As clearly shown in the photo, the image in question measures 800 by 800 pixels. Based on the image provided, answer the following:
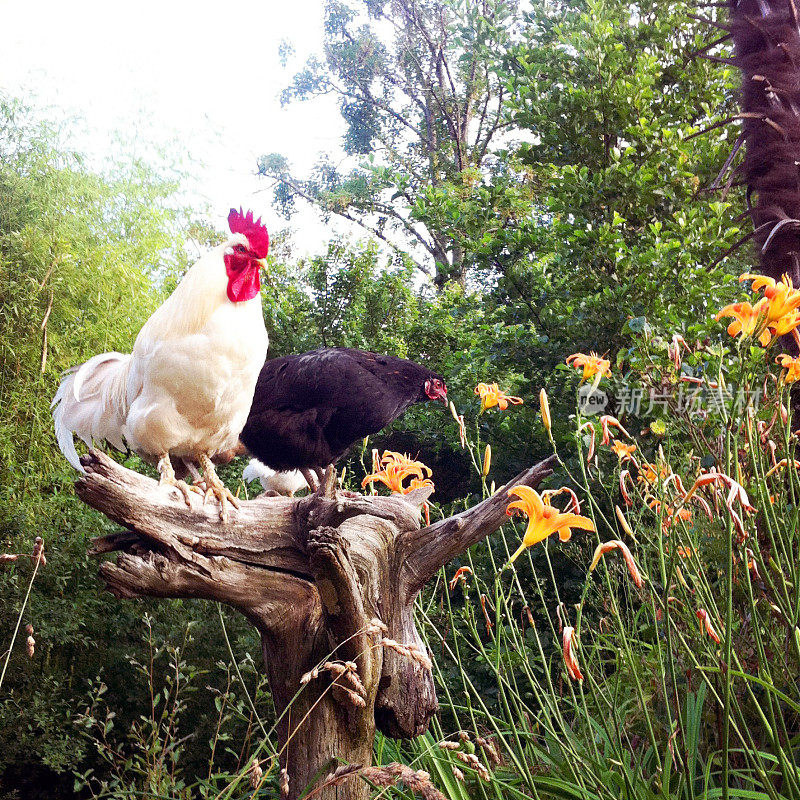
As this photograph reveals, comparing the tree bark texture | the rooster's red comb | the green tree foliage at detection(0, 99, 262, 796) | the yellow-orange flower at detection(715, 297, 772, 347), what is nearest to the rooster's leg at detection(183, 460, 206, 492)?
the rooster's red comb

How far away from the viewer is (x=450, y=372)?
3.90 meters

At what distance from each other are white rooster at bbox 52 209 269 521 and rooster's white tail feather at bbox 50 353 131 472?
0.37ft

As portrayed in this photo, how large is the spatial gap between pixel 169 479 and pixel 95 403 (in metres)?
0.56

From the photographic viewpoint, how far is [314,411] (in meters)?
2.72

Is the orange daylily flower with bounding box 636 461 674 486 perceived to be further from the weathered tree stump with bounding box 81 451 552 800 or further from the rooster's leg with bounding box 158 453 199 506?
the rooster's leg with bounding box 158 453 199 506

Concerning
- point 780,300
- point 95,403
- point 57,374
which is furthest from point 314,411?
point 780,300

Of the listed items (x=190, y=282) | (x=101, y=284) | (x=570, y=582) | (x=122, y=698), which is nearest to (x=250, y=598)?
(x=190, y=282)

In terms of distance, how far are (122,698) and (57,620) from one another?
1.44ft

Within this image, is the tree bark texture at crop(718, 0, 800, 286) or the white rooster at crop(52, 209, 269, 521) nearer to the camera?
the white rooster at crop(52, 209, 269, 521)

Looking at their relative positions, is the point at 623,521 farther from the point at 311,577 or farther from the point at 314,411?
the point at 314,411

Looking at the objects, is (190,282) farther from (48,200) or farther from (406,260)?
(48,200)

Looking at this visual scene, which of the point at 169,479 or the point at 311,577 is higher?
the point at 169,479

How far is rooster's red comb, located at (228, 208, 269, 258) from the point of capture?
1835 mm

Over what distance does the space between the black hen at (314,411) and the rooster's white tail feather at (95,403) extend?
2.02ft
